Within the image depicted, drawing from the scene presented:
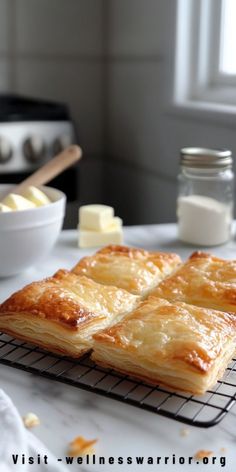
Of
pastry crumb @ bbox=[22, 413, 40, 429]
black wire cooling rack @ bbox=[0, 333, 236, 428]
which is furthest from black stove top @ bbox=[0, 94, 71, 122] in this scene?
pastry crumb @ bbox=[22, 413, 40, 429]

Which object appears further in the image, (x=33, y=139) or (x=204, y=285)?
(x=33, y=139)

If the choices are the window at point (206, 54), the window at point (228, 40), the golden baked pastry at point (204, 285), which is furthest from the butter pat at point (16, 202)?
Answer: the window at point (228, 40)

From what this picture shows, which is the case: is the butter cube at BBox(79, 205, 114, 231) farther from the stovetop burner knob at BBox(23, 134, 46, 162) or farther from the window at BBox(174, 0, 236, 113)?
the window at BBox(174, 0, 236, 113)

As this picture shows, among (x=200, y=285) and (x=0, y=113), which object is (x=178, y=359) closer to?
(x=200, y=285)

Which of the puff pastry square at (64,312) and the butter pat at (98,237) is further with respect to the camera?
the butter pat at (98,237)

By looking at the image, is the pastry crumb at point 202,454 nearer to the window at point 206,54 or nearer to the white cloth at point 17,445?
the white cloth at point 17,445

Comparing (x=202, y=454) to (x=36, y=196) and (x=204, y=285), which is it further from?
(x=36, y=196)

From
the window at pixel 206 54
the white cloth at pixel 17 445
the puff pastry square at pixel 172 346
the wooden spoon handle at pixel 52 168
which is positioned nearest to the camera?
the white cloth at pixel 17 445

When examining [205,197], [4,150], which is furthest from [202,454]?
[4,150]
